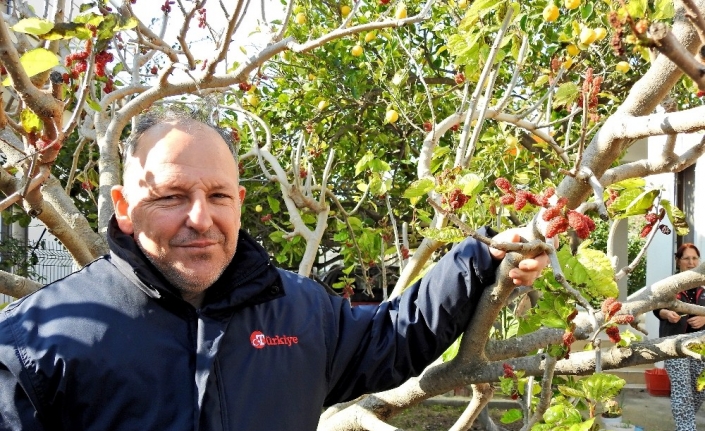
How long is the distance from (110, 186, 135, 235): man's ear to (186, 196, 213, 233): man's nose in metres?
0.21

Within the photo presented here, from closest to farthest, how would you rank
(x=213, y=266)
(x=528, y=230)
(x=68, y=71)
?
(x=528, y=230)
(x=213, y=266)
(x=68, y=71)

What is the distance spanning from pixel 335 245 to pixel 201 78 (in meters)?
5.01

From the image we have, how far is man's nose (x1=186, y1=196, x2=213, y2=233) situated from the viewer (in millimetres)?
1668

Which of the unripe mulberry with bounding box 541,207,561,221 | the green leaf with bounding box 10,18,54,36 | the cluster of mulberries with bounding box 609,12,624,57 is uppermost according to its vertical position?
the green leaf with bounding box 10,18,54,36

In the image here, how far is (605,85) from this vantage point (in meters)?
6.07

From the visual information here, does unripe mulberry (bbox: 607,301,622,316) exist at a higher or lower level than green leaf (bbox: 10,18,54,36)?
lower

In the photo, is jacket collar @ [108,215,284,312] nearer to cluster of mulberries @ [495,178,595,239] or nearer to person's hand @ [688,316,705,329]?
cluster of mulberries @ [495,178,595,239]

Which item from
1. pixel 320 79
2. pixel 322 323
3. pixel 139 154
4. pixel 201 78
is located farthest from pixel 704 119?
pixel 320 79

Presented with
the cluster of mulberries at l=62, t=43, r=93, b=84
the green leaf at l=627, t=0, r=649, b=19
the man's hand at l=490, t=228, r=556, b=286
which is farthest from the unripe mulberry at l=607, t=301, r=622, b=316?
the cluster of mulberries at l=62, t=43, r=93, b=84

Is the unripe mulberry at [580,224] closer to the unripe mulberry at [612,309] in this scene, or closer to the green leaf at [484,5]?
the unripe mulberry at [612,309]

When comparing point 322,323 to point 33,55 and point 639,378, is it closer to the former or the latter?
point 33,55

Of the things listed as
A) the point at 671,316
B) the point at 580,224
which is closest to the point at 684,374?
the point at 671,316

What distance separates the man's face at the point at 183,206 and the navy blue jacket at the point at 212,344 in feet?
0.17

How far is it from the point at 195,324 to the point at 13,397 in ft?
1.38
